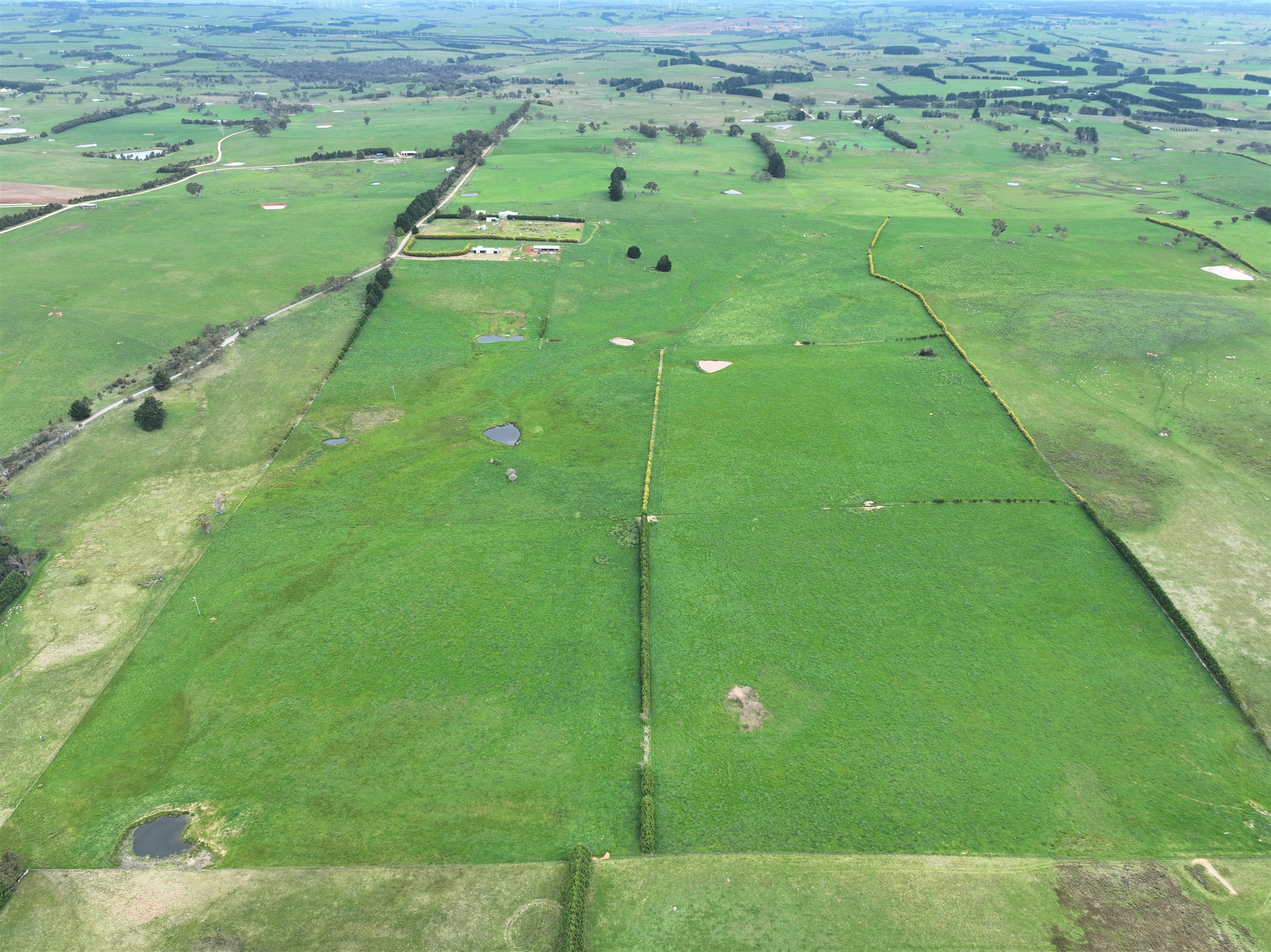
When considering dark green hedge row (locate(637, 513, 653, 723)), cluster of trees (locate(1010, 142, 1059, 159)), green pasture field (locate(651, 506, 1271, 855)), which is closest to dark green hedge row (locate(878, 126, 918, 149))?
cluster of trees (locate(1010, 142, 1059, 159))

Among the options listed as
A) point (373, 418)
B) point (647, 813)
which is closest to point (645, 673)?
point (647, 813)

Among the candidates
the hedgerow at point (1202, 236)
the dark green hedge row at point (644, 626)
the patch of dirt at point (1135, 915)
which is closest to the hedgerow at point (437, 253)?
the dark green hedge row at point (644, 626)

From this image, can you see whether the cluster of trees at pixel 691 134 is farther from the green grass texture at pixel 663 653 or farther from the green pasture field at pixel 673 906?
the green pasture field at pixel 673 906

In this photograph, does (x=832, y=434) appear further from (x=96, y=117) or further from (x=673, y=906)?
(x=96, y=117)

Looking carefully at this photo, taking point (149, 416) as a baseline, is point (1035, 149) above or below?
above

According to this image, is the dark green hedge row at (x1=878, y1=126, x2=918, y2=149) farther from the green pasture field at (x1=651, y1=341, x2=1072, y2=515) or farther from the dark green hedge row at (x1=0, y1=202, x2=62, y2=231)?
the dark green hedge row at (x1=0, y1=202, x2=62, y2=231)
